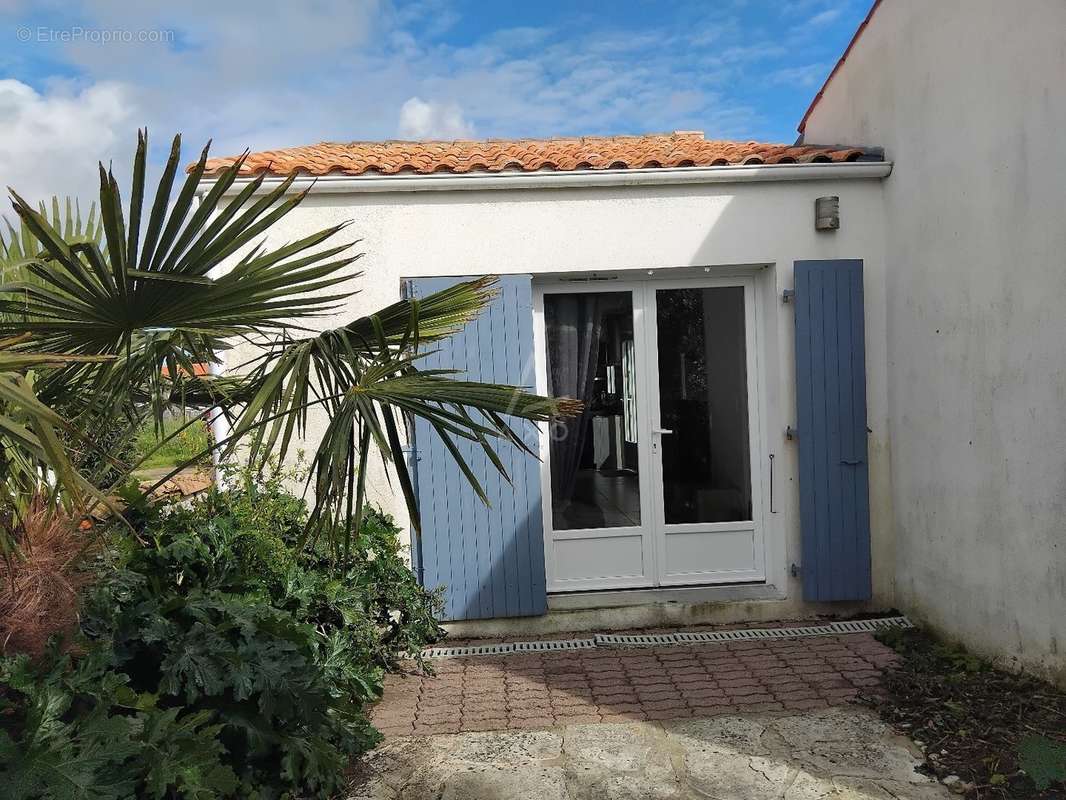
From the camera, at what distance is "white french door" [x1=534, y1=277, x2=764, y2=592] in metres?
6.00

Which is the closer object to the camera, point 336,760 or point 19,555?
point 19,555

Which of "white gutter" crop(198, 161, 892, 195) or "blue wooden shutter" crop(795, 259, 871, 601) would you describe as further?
"blue wooden shutter" crop(795, 259, 871, 601)

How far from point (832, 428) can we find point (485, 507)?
2.43m

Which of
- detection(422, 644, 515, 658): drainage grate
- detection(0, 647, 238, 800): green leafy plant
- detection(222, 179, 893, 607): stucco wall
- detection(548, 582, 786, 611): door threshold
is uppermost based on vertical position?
detection(222, 179, 893, 607): stucco wall

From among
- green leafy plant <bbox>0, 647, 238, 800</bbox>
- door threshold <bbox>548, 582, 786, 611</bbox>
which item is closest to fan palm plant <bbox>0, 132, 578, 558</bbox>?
green leafy plant <bbox>0, 647, 238, 800</bbox>

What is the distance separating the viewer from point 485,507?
564cm

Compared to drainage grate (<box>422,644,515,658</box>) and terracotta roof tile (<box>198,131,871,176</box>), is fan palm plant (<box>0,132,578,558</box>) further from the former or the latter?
drainage grate (<box>422,644,515,658</box>)

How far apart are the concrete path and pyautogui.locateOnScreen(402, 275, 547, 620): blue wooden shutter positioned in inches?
60.5

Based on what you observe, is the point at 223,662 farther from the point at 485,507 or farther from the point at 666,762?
the point at 485,507

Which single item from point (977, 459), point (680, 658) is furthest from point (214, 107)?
point (977, 459)

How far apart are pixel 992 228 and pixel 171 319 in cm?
424

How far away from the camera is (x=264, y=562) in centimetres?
424

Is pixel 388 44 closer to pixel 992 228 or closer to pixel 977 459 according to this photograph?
pixel 992 228

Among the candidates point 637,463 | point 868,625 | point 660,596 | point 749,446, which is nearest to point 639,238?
point 637,463
